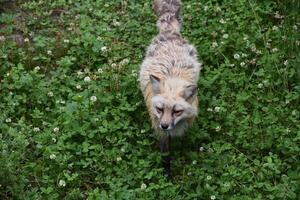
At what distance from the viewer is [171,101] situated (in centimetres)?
740

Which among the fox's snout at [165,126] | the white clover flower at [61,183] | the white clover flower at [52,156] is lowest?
the white clover flower at [61,183]

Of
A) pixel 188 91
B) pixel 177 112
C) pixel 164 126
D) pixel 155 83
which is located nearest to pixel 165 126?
pixel 164 126

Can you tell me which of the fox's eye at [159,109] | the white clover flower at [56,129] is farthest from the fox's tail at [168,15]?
the white clover flower at [56,129]

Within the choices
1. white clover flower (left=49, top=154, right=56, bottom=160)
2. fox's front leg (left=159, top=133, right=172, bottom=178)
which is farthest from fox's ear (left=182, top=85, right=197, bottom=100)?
white clover flower (left=49, top=154, right=56, bottom=160)

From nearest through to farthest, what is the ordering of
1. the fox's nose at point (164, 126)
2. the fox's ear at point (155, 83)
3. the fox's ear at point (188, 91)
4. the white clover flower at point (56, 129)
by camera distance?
the fox's nose at point (164, 126)
the fox's ear at point (188, 91)
the fox's ear at point (155, 83)
the white clover flower at point (56, 129)

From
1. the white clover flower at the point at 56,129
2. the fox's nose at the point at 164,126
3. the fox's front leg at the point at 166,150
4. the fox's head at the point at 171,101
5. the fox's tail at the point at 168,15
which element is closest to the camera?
the fox's nose at the point at 164,126

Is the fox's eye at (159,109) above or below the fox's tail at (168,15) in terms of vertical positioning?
below

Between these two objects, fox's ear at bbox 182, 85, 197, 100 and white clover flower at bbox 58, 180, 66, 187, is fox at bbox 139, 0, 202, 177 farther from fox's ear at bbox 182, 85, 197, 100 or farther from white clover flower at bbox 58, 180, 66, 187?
white clover flower at bbox 58, 180, 66, 187

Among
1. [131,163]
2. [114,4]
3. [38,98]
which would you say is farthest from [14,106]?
[114,4]

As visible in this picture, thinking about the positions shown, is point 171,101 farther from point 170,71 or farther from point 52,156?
point 52,156

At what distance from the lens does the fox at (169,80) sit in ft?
24.5

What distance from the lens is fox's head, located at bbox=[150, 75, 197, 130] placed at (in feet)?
24.2

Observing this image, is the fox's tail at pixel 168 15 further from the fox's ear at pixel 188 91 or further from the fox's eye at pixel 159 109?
the fox's eye at pixel 159 109

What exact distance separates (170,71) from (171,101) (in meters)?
0.95
